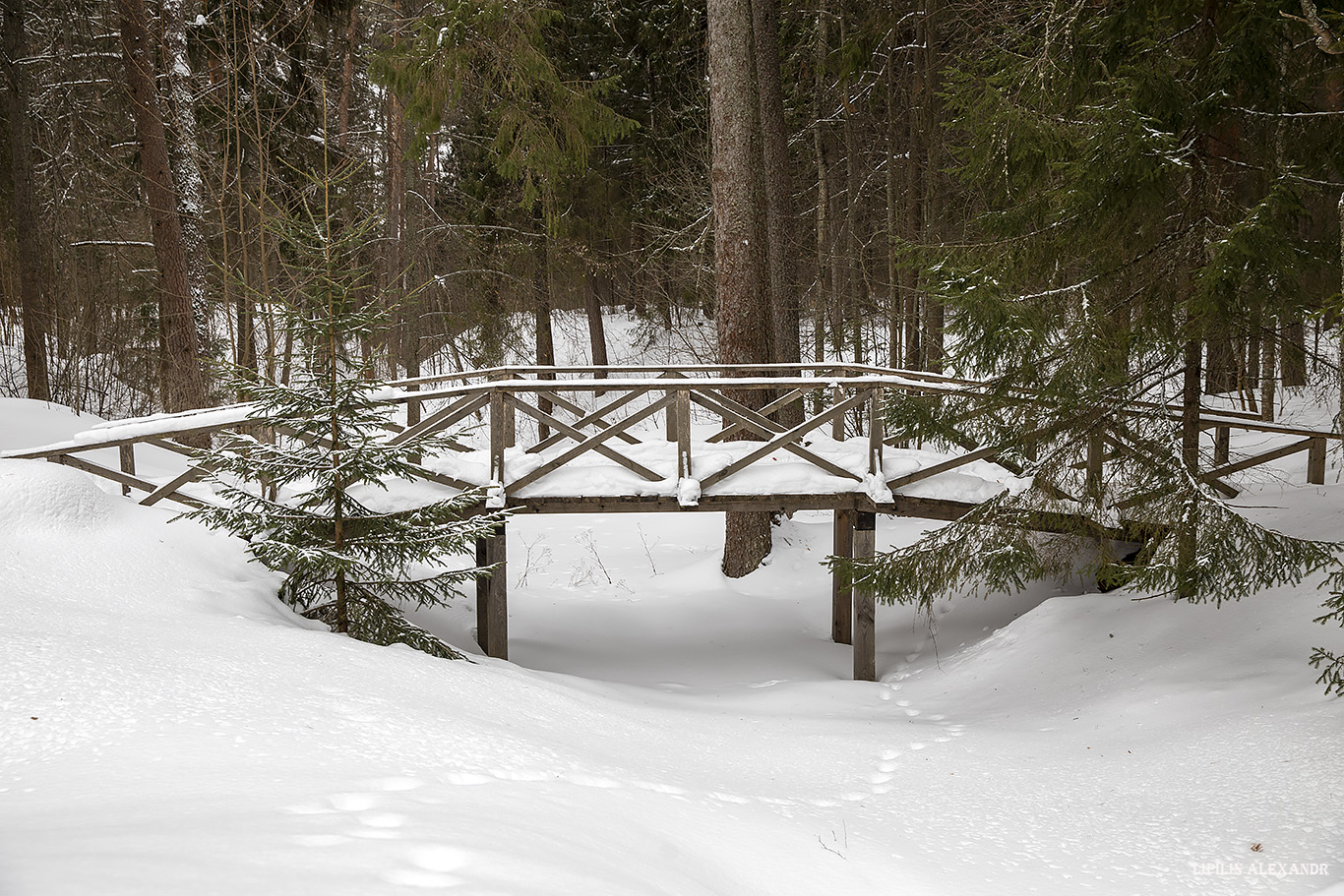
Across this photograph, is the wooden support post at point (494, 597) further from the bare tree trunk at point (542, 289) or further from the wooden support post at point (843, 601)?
the bare tree trunk at point (542, 289)

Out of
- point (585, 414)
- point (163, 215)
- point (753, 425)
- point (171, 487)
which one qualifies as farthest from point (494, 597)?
point (163, 215)

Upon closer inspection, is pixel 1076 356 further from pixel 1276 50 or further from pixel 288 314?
pixel 288 314

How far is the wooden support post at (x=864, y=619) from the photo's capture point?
810 centimetres

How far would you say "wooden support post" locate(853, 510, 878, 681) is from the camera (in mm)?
8102

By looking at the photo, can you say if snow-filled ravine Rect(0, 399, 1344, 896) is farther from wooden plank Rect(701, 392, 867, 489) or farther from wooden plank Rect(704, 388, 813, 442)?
wooden plank Rect(704, 388, 813, 442)

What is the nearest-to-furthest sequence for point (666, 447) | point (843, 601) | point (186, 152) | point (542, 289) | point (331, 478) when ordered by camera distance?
point (331, 478) → point (666, 447) → point (843, 601) → point (186, 152) → point (542, 289)

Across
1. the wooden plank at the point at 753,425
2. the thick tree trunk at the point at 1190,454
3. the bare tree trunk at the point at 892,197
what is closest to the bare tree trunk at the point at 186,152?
the wooden plank at the point at 753,425

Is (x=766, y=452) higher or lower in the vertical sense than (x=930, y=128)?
lower

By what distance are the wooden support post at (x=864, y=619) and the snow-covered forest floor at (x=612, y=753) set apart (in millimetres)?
245

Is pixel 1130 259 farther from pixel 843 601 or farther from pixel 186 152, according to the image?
pixel 186 152

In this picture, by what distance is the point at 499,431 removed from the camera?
299 inches

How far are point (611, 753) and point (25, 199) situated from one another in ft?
45.0

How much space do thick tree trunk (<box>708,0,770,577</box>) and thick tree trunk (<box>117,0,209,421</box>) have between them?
5.98 m

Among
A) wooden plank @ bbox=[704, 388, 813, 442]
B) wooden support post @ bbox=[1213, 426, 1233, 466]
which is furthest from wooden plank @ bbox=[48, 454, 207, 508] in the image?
wooden support post @ bbox=[1213, 426, 1233, 466]
